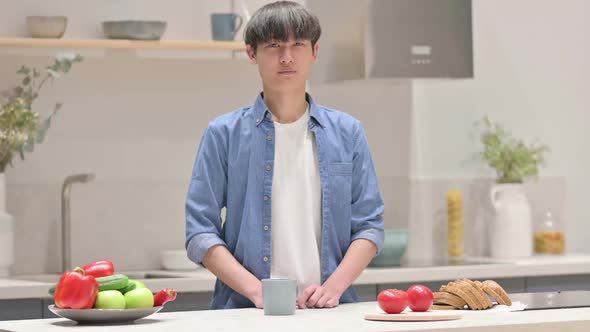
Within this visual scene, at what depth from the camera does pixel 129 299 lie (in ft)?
7.60

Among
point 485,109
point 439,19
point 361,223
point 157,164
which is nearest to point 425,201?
point 485,109

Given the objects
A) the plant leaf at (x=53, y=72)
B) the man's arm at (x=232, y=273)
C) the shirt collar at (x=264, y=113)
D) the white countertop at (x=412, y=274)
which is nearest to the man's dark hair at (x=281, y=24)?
the shirt collar at (x=264, y=113)

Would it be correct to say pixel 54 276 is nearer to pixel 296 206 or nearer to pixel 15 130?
pixel 15 130

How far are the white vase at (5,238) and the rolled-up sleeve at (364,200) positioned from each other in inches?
61.4

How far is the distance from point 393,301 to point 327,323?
0.56 ft

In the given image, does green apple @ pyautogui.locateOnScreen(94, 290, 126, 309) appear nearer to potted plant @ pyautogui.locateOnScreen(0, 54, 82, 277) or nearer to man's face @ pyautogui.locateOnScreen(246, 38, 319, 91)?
man's face @ pyautogui.locateOnScreen(246, 38, 319, 91)

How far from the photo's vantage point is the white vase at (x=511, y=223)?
4770 millimetres

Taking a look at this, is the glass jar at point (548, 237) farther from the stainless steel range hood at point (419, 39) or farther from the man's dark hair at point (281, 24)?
the man's dark hair at point (281, 24)

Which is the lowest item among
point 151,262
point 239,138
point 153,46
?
point 151,262

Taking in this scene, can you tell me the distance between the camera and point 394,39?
4.45m

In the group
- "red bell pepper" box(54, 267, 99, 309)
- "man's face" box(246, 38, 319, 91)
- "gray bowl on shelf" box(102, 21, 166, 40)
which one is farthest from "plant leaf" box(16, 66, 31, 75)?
"red bell pepper" box(54, 267, 99, 309)

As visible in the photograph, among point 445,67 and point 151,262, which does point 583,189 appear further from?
point 151,262

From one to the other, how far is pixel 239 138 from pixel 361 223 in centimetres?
37

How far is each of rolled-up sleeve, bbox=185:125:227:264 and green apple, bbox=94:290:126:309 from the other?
46 cm
